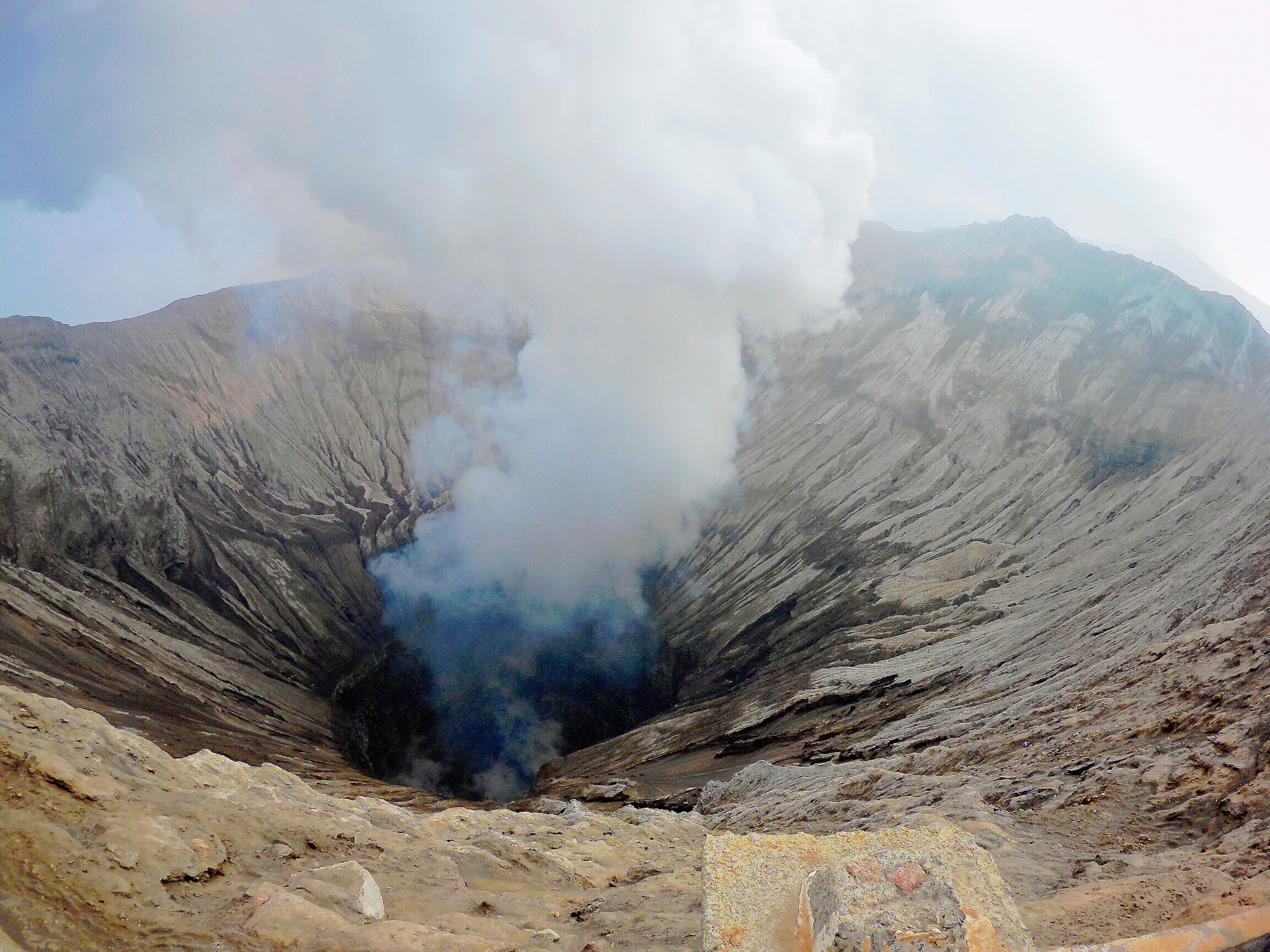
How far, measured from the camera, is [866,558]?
54469 millimetres

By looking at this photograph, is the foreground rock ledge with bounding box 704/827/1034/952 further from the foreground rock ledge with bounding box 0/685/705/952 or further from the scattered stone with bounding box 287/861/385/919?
the scattered stone with bounding box 287/861/385/919

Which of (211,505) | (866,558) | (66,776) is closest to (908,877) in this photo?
(66,776)

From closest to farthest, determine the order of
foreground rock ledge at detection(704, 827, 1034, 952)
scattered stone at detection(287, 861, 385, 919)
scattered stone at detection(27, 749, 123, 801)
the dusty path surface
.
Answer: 1. foreground rock ledge at detection(704, 827, 1034, 952)
2. the dusty path surface
3. scattered stone at detection(287, 861, 385, 919)
4. scattered stone at detection(27, 749, 123, 801)

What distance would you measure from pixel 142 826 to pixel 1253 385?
207 ft

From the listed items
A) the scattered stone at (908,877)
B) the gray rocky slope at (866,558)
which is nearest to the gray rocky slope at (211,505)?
the gray rocky slope at (866,558)

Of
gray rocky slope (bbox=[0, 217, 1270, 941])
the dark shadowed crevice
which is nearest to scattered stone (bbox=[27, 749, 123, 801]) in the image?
gray rocky slope (bbox=[0, 217, 1270, 941])

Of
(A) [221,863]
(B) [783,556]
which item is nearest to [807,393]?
(B) [783,556]

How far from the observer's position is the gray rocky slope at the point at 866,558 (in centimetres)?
1694

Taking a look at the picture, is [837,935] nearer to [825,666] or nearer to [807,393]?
[825,666]

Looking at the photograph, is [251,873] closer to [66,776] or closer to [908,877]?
[66,776]

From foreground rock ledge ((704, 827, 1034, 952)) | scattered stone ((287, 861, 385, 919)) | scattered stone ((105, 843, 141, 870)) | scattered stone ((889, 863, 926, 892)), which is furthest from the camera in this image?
scattered stone ((287, 861, 385, 919))

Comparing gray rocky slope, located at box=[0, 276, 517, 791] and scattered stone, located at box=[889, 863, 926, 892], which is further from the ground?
gray rocky slope, located at box=[0, 276, 517, 791]

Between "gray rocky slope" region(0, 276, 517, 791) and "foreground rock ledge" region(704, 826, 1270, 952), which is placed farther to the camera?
"gray rocky slope" region(0, 276, 517, 791)

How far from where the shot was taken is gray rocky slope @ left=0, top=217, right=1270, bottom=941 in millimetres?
16938
